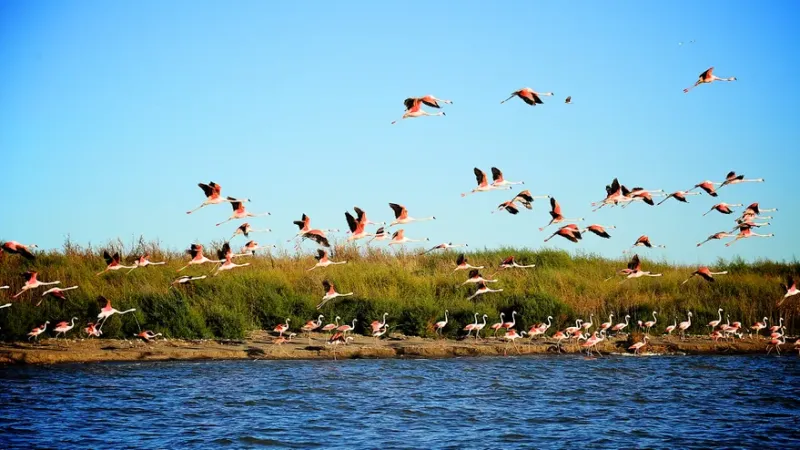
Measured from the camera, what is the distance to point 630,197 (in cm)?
1850

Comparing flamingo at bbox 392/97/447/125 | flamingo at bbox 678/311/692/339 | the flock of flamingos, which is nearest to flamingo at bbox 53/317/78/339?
the flock of flamingos

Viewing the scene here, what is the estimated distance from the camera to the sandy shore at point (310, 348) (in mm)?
20312

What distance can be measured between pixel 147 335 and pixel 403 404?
7218 millimetres

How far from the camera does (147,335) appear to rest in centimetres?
2133

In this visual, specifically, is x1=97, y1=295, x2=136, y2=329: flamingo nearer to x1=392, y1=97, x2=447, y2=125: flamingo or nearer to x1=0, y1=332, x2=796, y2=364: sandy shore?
x1=0, y1=332, x2=796, y2=364: sandy shore

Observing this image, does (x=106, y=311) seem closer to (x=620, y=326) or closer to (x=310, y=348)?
(x=310, y=348)

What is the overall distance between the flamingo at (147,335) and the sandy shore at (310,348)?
131mm

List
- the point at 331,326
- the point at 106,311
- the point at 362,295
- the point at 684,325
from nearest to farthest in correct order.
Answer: the point at 106,311, the point at 331,326, the point at 684,325, the point at 362,295

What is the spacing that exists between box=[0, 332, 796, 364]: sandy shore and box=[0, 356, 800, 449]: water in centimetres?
57

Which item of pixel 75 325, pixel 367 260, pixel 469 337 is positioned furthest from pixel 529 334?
pixel 75 325

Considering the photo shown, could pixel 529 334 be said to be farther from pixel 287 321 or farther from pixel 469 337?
pixel 287 321

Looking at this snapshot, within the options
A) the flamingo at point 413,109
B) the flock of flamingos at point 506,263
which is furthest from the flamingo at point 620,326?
the flamingo at point 413,109

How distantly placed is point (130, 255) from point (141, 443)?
614 inches

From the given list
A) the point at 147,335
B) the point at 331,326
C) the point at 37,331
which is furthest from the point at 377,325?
the point at 37,331
